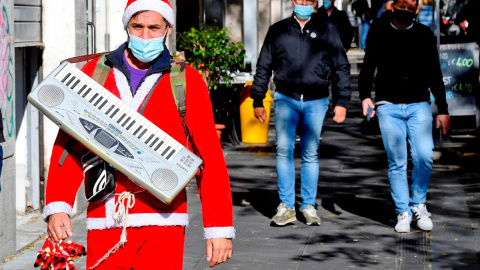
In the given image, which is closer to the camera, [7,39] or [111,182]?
[111,182]

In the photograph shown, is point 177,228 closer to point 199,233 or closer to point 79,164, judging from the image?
point 79,164

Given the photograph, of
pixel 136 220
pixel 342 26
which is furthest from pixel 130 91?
pixel 342 26

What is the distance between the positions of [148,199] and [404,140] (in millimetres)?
4567

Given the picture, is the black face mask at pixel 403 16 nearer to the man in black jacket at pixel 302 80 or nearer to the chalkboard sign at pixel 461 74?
the man in black jacket at pixel 302 80

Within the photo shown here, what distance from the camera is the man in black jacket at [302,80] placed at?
8570 mm

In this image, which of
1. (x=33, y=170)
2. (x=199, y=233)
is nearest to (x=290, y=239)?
(x=199, y=233)

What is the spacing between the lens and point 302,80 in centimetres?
853

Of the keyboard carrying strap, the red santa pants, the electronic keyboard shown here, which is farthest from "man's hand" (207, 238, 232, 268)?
the keyboard carrying strap

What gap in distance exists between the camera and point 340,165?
40.5 ft

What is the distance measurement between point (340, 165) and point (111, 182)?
27.4ft

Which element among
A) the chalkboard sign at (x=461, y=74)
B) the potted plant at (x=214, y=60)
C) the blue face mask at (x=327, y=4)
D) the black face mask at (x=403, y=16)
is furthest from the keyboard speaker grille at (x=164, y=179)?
the blue face mask at (x=327, y=4)

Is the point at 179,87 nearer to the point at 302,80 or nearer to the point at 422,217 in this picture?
the point at 302,80

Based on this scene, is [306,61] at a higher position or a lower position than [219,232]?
higher

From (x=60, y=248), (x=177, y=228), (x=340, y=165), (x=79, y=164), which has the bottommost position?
(x=340, y=165)
